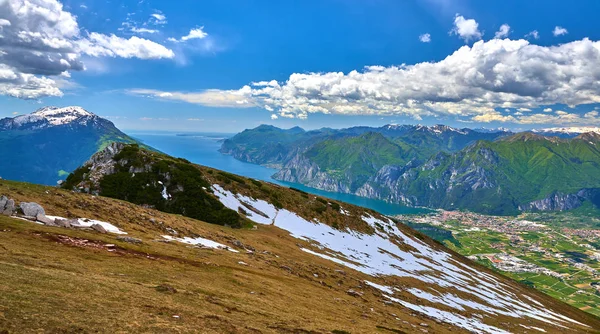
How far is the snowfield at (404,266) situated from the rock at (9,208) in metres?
42.8

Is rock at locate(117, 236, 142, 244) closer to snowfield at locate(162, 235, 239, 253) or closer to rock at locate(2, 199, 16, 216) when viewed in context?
snowfield at locate(162, 235, 239, 253)

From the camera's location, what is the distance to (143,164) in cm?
7444

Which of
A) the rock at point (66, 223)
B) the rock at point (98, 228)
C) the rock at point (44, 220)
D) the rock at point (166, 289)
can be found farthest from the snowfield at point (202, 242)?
the rock at point (166, 289)

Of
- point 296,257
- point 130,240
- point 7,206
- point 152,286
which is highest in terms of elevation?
point 7,206

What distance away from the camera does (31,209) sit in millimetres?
30234

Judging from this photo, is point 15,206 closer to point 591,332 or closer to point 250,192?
point 250,192

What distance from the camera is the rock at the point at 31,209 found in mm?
29941

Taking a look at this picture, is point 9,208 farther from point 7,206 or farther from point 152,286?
point 152,286

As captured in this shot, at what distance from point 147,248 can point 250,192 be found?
56.2m

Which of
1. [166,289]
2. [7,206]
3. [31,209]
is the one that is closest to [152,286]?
[166,289]

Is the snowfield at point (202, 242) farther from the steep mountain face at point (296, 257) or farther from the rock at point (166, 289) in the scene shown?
the rock at point (166, 289)

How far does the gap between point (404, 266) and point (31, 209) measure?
221 ft

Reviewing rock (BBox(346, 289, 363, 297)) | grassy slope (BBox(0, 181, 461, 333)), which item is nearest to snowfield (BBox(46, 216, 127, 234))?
grassy slope (BBox(0, 181, 461, 333))

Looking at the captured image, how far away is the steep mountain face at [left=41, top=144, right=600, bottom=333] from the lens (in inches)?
1148
